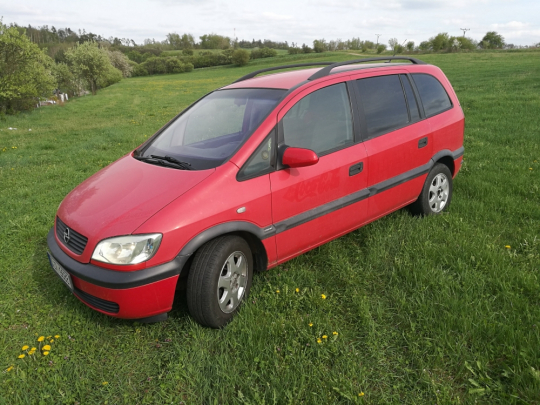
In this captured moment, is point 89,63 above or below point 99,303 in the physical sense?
above

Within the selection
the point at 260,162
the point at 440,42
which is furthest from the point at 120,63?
the point at 260,162

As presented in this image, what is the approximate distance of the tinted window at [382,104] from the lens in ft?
12.2

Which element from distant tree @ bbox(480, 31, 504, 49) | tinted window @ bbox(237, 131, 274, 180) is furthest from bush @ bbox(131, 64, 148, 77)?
tinted window @ bbox(237, 131, 274, 180)

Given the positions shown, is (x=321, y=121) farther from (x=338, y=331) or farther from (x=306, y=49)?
(x=306, y=49)

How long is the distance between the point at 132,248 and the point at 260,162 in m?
1.13

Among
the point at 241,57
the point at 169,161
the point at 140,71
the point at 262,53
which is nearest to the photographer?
the point at 169,161

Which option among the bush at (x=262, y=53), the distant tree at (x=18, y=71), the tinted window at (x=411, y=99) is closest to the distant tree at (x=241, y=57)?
the bush at (x=262, y=53)

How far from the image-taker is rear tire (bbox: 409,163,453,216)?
438 cm

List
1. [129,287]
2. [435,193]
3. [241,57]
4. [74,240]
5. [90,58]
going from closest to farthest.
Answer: [129,287], [74,240], [435,193], [90,58], [241,57]

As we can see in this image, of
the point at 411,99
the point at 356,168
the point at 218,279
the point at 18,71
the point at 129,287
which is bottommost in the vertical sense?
the point at 218,279

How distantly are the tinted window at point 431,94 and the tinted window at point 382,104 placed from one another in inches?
14.5

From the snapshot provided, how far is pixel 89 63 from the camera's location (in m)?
38.2

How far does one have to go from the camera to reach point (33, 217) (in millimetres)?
5020

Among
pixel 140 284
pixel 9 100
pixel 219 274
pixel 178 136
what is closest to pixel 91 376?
pixel 140 284
